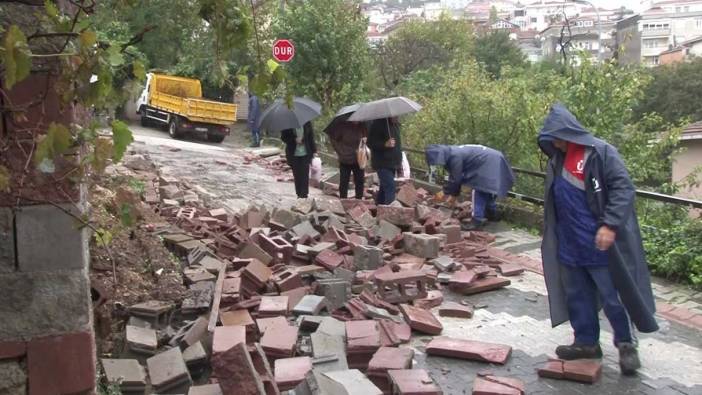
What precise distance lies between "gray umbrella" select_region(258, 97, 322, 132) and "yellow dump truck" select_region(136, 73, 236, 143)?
15.4 meters

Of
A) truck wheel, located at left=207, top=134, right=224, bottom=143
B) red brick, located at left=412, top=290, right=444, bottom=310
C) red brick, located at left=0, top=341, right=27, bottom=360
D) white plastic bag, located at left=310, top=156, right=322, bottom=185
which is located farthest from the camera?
truck wheel, located at left=207, top=134, right=224, bottom=143

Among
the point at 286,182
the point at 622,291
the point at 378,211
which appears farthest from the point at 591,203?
the point at 286,182

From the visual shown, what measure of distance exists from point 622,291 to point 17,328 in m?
3.99

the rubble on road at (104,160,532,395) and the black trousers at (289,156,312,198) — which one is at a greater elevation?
the black trousers at (289,156,312,198)

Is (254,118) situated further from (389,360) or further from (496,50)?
(496,50)

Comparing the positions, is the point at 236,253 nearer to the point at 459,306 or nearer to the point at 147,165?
the point at 459,306

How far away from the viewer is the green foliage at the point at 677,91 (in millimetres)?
41219

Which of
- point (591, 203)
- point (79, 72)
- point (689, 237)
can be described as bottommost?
point (689, 237)

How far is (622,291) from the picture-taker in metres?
5.02

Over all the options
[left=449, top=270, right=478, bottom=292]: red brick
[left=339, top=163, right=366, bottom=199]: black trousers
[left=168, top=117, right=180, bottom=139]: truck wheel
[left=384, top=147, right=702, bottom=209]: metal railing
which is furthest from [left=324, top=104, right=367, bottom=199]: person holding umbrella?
[left=168, top=117, right=180, bottom=139]: truck wheel

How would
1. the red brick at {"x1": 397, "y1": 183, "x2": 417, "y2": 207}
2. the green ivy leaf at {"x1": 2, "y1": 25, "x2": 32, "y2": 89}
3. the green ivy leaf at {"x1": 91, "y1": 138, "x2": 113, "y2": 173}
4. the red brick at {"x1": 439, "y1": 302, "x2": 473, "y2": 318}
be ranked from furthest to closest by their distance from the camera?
the red brick at {"x1": 397, "y1": 183, "x2": 417, "y2": 207}, the red brick at {"x1": 439, "y1": 302, "x2": 473, "y2": 318}, the green ivy leaf at {"x1": 91, "y1": 138, "x2": 113, "y2": 173}, the green ivy leaf at {"x1": 2, "y1": 25, "x2": 32, "y2": 89}

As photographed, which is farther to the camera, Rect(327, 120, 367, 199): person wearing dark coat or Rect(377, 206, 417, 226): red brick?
Rect(327, 120, 367, 199): person wearing dark coat

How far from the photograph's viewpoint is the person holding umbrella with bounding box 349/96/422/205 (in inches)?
398

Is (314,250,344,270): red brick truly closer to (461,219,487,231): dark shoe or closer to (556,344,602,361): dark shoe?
(556,344,602,361): dark shoe
